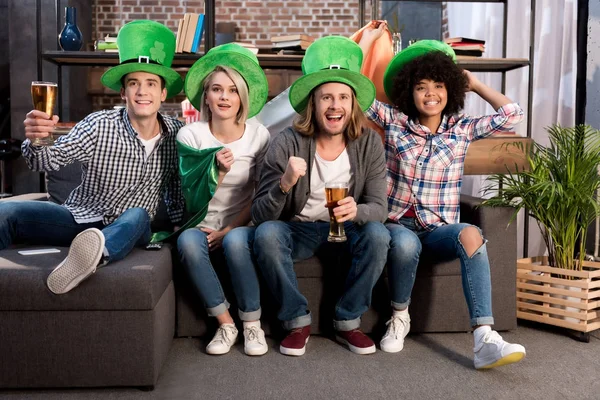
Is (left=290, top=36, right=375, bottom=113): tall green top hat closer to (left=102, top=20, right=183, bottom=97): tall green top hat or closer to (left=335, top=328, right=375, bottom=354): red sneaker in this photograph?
(left=102, top=20, right=183, bottom=97): tall green top hat

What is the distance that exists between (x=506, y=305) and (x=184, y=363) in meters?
1.17

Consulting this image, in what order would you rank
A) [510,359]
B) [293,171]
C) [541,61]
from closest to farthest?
[510,359], [293,171], [541,61]

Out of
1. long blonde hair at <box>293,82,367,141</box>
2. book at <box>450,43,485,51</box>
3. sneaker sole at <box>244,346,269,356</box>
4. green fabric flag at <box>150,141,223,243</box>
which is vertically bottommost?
sneaker sole at <box>244,346,269,356</box>

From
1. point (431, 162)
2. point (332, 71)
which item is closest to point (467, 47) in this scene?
point (431, 162)

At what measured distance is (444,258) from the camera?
238 centimetres

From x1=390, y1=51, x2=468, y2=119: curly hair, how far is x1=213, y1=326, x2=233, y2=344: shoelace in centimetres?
105

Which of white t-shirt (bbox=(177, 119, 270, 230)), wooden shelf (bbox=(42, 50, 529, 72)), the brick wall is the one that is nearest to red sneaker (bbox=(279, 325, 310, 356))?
white t-shirt (bbox=(177, 119, 270, 230))

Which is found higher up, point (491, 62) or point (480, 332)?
point (491, 62)

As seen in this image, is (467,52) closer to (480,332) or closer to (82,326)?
(480,332)

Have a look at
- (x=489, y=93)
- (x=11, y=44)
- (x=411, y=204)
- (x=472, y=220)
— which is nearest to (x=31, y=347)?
(x=411, y=204)

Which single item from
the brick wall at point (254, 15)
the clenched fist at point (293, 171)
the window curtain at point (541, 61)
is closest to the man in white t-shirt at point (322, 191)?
the clenched fist at point (293, 171)

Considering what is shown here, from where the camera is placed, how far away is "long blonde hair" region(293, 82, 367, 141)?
2.39 meters

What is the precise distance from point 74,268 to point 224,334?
632 millimetres

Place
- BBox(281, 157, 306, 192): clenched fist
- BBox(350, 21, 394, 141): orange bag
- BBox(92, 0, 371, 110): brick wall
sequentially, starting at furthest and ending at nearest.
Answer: BBox(92, 0, 371, 110): brick wall < BBox(350, 21, 394, 141): orange bag < BBox(281, 157, 306, 192): clenched fist
